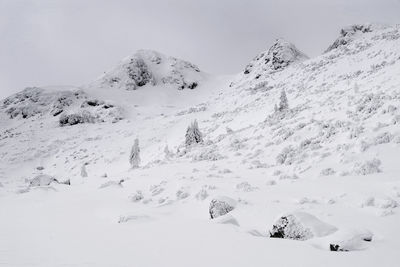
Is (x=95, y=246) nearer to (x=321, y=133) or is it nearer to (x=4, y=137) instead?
(x=321, y=133)

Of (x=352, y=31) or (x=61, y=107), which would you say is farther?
(x=61, y=107)

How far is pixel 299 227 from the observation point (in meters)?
7.53

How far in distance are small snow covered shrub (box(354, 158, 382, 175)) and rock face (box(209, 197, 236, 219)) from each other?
200 inches

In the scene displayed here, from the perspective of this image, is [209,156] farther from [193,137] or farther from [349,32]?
[349,32]

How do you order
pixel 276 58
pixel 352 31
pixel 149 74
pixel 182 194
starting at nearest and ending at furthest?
pixel 182 194, pixel 352 31, pixel 276 58, pixel 149 74

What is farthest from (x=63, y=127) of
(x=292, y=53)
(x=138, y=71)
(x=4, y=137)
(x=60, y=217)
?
(x=60, y=217)

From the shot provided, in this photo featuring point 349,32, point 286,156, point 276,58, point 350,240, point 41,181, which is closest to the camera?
point 350,240

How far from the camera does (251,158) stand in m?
20.8

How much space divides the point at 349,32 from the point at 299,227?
102 m

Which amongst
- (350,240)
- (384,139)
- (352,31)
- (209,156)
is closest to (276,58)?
(352,31)

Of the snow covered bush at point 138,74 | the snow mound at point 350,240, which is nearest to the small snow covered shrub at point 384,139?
the snow mound at point 350,240

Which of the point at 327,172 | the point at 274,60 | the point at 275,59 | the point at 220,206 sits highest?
the point at 275,59

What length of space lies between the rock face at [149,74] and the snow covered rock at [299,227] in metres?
130

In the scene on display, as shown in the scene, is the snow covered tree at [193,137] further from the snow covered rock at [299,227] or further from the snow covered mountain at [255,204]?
the snow covered rock at [299,227]
